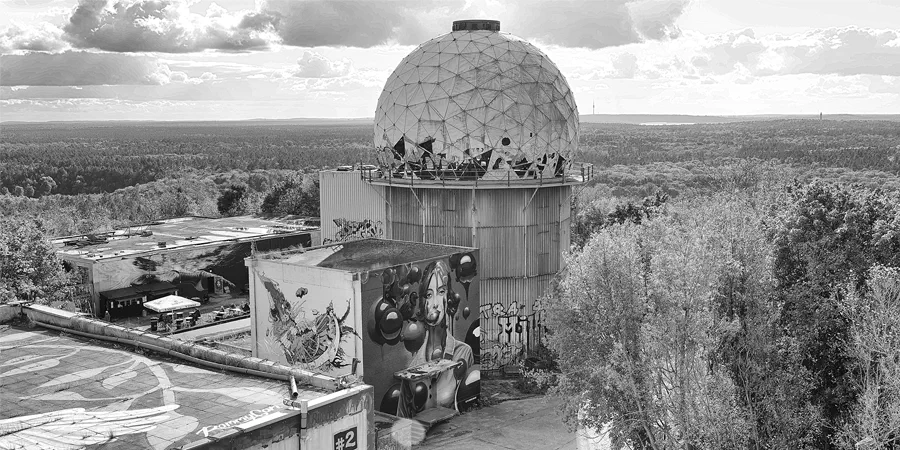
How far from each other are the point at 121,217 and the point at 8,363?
6597 centimetres

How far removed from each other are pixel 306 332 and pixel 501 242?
1015 centimetres

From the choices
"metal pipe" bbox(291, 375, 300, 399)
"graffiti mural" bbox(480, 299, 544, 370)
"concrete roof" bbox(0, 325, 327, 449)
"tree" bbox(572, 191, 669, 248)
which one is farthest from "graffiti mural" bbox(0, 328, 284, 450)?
"tree" bbox(572, 191, 669, 248)

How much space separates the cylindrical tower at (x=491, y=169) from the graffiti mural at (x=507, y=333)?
4 centimetres

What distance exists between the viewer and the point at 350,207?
3819 cm

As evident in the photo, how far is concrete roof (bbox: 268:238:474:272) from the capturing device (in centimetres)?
2978

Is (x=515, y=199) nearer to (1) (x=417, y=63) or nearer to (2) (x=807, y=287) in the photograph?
(1) (x=417, y=63)

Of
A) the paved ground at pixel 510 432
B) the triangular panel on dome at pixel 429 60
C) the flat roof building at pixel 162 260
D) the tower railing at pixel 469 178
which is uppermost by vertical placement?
the triangular panel on dome at pixel 429 60

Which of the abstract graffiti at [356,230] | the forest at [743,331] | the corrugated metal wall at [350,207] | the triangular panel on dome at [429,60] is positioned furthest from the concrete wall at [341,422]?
the triangular panel on dome at [429,60]

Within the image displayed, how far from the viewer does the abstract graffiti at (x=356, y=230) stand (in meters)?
37.1

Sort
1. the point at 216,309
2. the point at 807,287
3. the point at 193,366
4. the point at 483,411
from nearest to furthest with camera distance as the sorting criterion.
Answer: the point at 193,366 → the point at 807,287 → the point at 483,411 → the point at 216,309

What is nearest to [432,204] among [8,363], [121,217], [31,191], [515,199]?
[515,199]

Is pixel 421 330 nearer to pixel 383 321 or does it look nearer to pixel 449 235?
pixel 383 321

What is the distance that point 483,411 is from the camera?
98.0 ft

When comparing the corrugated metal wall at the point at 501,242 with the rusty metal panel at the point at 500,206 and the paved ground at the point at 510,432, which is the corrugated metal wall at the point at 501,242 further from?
the paved ground at the point at 510,432
